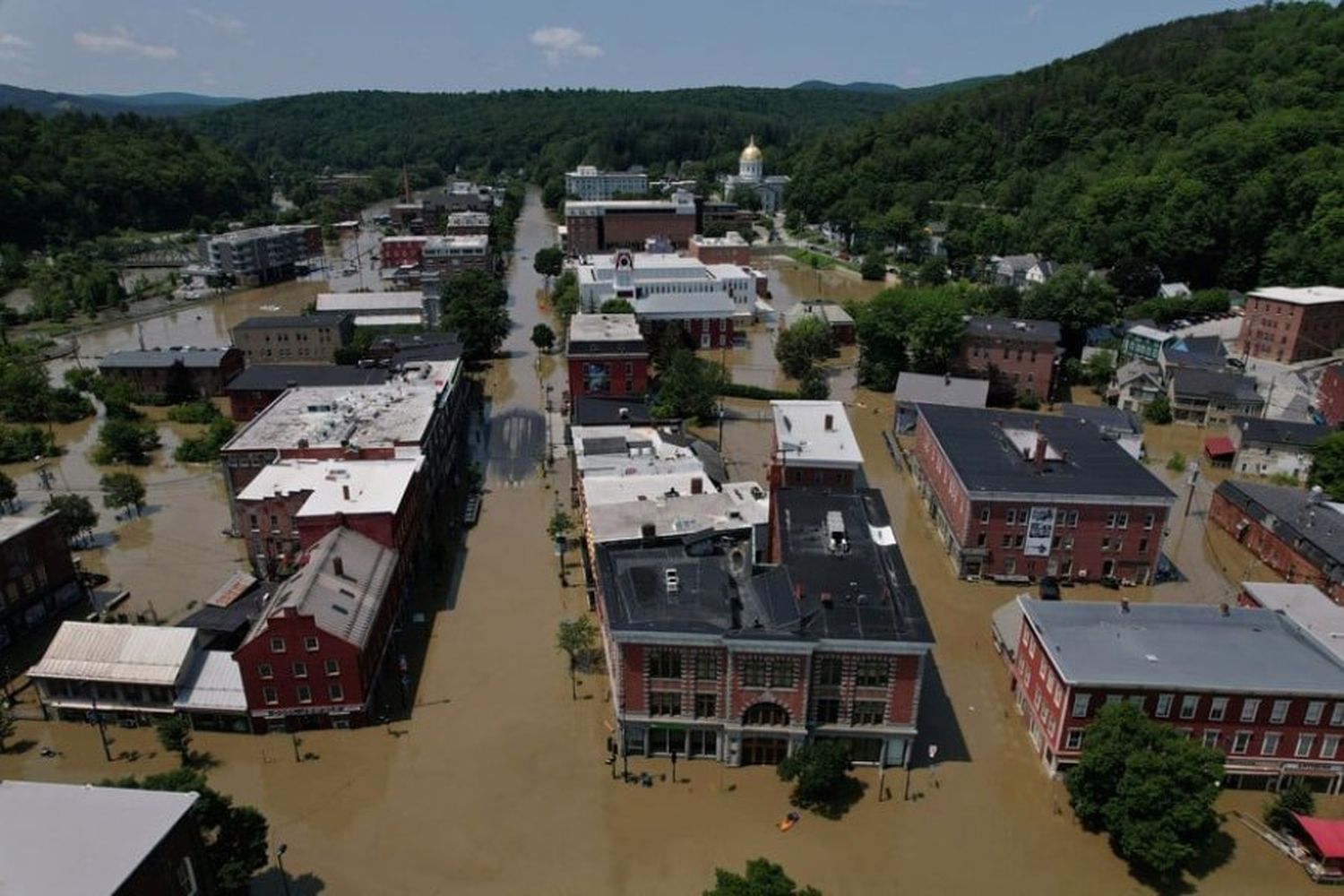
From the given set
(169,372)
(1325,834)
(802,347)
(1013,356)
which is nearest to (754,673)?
(1325,834)

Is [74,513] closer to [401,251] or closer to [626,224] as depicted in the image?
[401,251]

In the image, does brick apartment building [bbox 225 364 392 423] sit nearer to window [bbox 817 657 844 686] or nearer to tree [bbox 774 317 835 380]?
tree [bbox 774 317 835 380]

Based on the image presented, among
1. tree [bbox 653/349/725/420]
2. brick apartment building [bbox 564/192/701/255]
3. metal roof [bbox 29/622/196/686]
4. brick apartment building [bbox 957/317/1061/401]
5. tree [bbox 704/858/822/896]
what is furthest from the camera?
brick apartment building [bbox 564/192/701/255]

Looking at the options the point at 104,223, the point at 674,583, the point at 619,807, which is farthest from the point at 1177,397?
the point at 104,223

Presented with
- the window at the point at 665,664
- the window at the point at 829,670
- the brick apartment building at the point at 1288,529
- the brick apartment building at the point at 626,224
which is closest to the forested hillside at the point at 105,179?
the brick apartment building at the point at 626,224

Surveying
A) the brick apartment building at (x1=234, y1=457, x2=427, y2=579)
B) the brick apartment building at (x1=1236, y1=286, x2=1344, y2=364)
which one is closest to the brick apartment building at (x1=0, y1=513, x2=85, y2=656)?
the brick apartment building at (x1=234, y1=457, x2=427, y2=579)
